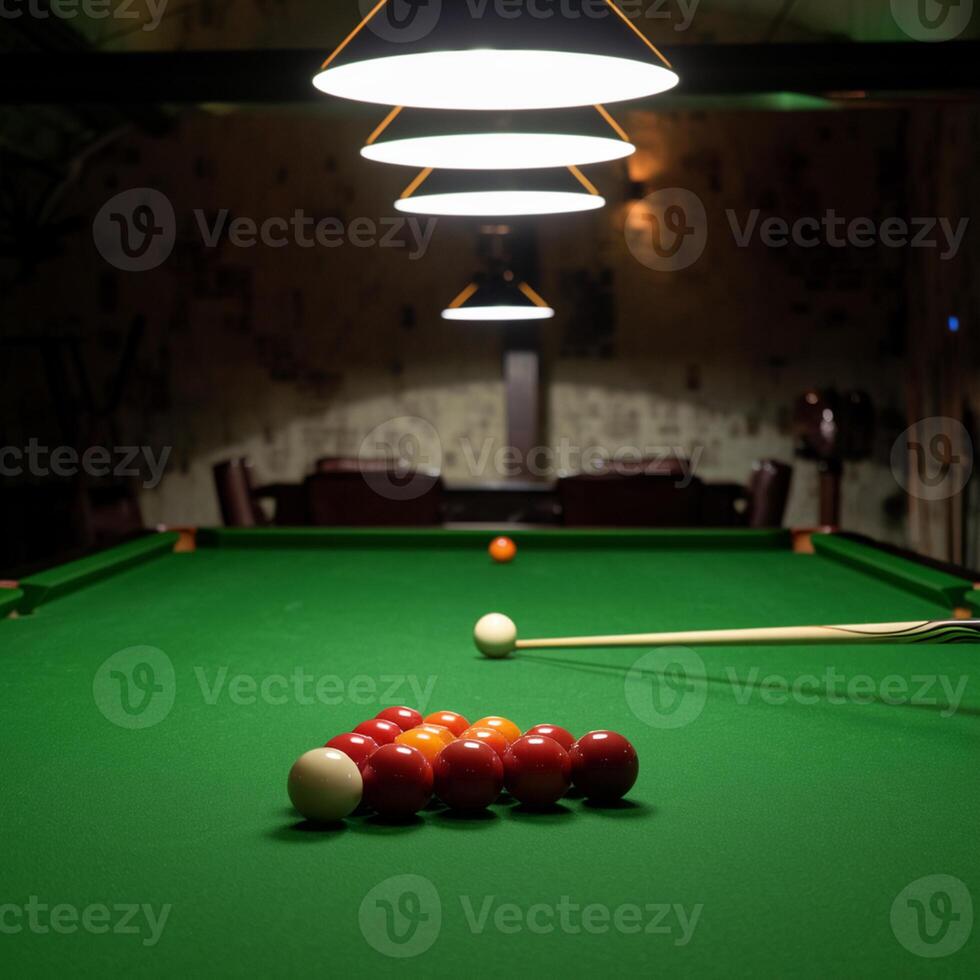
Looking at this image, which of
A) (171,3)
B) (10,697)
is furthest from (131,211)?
(10,697)

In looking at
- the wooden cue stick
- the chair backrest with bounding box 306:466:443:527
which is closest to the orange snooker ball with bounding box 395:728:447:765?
the wooden cue stick

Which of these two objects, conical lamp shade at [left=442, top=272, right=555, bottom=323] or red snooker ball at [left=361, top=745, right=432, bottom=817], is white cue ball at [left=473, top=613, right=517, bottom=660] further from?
conical lamp shade at [left=442, top=272, right=555, bottom=323]

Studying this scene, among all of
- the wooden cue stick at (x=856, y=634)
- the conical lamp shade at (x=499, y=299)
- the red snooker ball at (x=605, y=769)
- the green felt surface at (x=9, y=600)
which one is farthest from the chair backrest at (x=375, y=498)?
the red snooker ball at (x=605, y=769)

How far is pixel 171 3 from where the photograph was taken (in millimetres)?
6680

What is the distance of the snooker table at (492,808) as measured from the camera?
1147mm

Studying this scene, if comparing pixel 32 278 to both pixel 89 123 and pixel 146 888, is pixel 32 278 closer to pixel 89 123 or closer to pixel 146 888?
pixel 89 123

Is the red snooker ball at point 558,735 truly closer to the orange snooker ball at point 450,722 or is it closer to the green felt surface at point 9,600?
the orange snooker ball at point 450,722

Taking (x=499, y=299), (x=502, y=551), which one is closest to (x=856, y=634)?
(x=502, y=551)

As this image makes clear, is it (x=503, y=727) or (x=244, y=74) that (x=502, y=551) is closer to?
(x=503, y=727)

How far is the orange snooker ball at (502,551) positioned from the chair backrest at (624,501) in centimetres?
185

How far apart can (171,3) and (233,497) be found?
104 inches

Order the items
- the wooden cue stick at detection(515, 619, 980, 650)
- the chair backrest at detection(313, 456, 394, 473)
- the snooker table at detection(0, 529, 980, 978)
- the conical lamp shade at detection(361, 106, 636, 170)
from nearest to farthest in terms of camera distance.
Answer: the snooker table at detection(0, 529, 980, 978) → the wooden cue stick at detection(515, 619, 980, 650) → the conical lamp shade at detection(361, 106, 636, 170) → the chair backrest at detection(313, 456, 394, 473)

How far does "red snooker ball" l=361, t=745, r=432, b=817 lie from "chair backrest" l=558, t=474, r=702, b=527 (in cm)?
405

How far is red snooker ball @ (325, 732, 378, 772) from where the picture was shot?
1601mm
